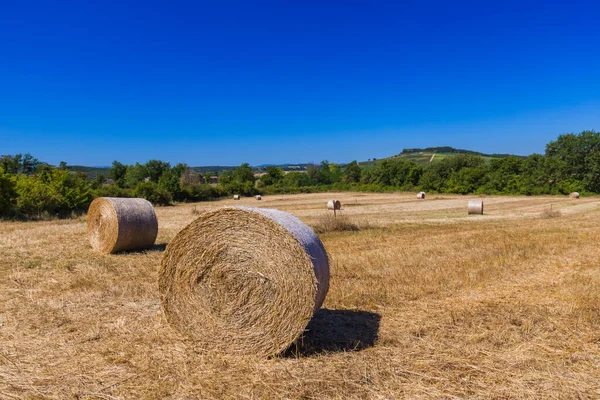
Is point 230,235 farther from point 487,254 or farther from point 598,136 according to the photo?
point 598,136

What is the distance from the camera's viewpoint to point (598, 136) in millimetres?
51438

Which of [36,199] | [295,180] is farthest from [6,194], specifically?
[295,180]

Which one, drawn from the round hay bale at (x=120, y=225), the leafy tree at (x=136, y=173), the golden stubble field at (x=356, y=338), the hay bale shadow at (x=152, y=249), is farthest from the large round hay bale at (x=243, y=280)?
the leafy tree at (x=136, y=173)

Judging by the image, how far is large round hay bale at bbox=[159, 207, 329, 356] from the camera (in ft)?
15.1

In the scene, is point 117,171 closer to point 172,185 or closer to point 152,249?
point 172,185

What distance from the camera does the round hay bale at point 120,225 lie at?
35.4 ft

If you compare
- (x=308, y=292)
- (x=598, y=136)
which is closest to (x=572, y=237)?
(x=308, y=292)

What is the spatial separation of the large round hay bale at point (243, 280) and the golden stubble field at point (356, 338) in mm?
257

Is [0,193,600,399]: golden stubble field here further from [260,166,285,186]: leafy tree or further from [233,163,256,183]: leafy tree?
[260,166,285,186]: leafy tree

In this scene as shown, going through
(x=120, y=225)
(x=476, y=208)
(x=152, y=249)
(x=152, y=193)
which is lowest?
(x=152, y=249)

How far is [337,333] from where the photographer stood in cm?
520

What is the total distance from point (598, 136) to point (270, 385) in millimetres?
60580

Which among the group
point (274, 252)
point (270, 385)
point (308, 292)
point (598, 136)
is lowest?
point (270, 385)

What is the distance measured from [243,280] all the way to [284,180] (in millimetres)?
65147
